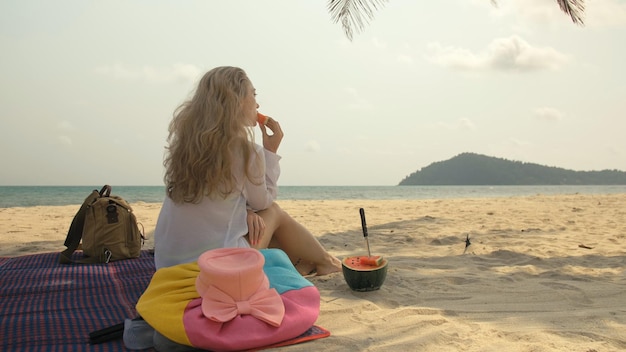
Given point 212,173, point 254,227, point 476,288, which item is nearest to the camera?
point 212,173

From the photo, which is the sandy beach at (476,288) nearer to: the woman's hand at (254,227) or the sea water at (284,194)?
the woman's hand at (254,227)

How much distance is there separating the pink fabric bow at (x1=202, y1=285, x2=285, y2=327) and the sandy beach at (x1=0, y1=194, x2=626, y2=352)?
18cm

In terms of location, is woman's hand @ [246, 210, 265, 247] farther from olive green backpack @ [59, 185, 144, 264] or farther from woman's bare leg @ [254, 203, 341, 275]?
olive green backpack @ [59, 185, 144, 264]

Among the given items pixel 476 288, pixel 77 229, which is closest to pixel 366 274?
pixel 476 288

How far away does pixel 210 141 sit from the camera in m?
2.36

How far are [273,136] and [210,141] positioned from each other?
678mm

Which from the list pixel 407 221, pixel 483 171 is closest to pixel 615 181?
pixel 483 171

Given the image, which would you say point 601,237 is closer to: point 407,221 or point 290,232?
point 407,221

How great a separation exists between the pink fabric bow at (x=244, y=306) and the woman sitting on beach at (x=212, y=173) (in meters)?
0.44

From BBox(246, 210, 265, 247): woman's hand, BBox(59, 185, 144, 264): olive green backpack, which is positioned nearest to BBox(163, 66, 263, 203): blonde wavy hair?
BBox(246, 210, 265, 247): woman's hand

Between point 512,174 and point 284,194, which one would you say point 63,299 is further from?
point 512,174

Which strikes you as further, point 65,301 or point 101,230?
point 101,230

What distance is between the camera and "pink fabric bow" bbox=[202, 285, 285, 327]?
2.01m

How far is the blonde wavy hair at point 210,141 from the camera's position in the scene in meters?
2.37
